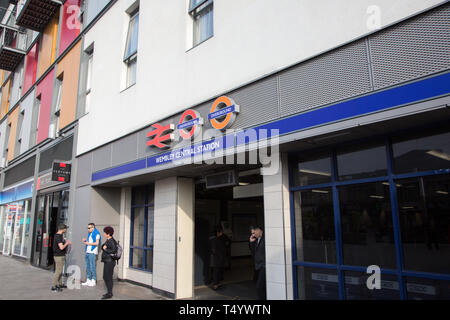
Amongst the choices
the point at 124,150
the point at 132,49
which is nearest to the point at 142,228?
the point at 124,150

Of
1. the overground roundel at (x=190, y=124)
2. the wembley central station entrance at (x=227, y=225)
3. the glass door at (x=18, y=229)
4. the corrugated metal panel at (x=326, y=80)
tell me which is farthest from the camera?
the glass door at (x=18, y=229)

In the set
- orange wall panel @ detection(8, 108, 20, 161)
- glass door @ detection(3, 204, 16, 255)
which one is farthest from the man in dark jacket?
orange wall panel @ detection(8, 108, 20, 161)

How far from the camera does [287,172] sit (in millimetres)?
6238

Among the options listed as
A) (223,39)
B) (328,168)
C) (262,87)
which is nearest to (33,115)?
(223,39)

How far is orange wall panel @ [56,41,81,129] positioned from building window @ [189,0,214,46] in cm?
689

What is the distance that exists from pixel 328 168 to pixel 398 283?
6.59 feet

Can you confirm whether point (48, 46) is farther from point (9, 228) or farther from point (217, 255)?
point (217, 255)

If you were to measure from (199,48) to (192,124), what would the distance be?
1775mm

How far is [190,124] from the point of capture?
24.6ft

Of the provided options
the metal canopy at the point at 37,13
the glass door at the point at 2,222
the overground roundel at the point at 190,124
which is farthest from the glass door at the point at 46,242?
the glass door at the point at 2,222

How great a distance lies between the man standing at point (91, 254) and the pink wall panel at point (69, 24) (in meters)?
8.55

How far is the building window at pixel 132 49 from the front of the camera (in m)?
10.6

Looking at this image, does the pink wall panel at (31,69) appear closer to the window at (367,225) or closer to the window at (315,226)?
the window at (315,226)

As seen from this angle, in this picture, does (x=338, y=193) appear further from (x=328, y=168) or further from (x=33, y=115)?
(x=33, y=115)
